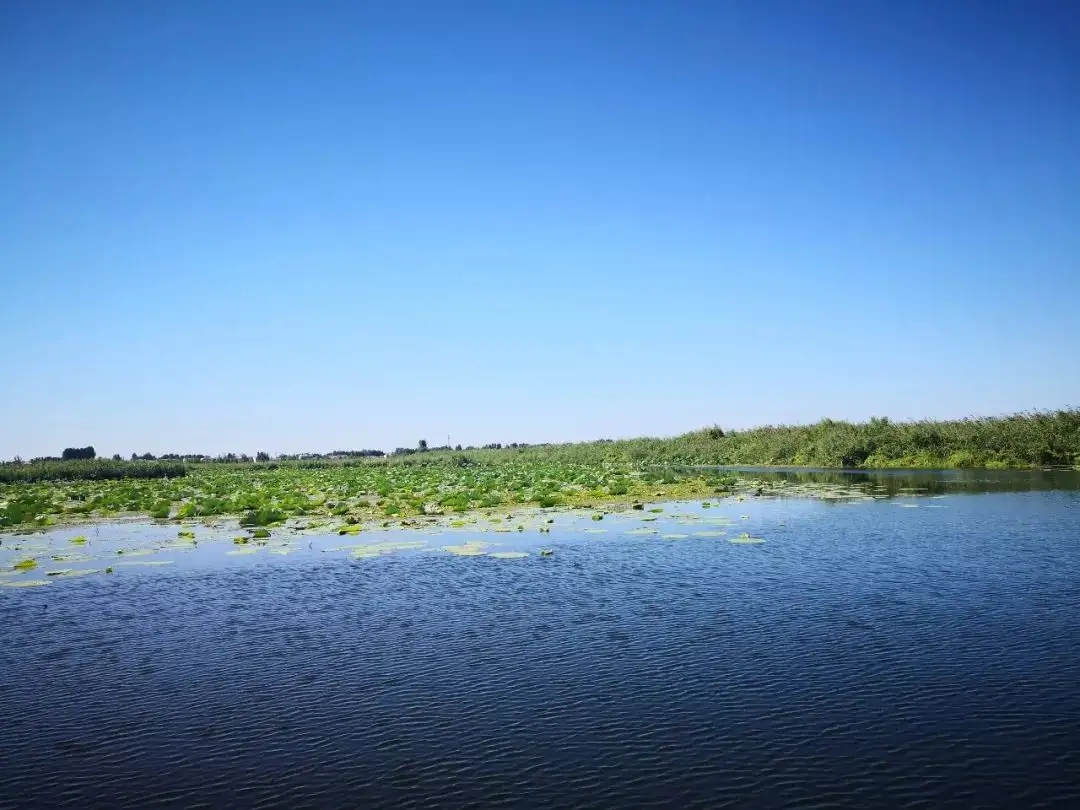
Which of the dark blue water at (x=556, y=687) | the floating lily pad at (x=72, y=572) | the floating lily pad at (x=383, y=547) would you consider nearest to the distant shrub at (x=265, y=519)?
the floating lily pad at (x=383, y=547)

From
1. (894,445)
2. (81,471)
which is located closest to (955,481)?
(894,445)

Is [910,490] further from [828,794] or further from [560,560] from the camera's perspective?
[828,794]

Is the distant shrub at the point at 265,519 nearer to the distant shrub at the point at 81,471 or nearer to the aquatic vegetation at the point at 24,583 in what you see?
the aquatic vegetation at the point at 24,583

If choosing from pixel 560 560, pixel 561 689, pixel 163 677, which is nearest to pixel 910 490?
pixel 560 560

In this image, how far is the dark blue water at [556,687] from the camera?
6422 mm

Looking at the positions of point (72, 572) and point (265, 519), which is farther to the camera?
point (265, 519)

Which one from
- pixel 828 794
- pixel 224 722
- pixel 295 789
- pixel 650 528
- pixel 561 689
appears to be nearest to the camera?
pixel 828 794

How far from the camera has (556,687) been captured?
8.74 m

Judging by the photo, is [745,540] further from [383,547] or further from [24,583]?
→ [24,583]

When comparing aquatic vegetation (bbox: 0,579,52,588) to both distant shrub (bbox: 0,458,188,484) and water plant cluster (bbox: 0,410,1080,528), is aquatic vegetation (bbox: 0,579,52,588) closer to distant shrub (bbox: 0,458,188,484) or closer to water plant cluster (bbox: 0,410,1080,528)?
water plant cluster (bbox: 0,410,1080,528)

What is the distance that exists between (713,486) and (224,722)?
34.8m

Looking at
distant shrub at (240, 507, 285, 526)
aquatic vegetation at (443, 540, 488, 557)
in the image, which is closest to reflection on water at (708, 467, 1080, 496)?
aquatic vegetation at (443, 540, 488, 557)

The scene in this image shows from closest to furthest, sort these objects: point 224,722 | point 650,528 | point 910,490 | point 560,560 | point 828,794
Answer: point 828,794
point 224,722
point 560,560
point 650,528
point 910,490

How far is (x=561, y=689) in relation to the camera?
8.67 m
